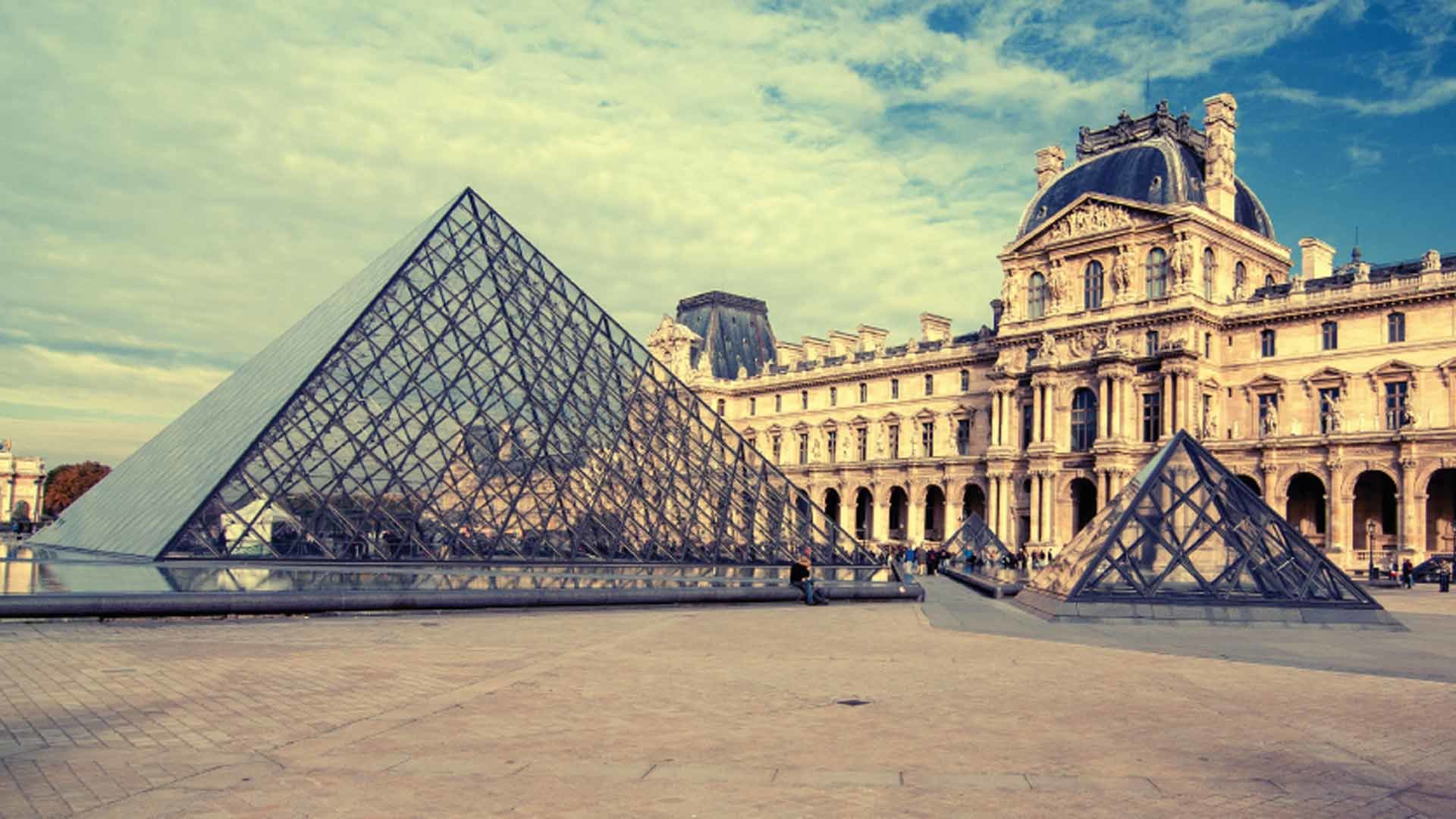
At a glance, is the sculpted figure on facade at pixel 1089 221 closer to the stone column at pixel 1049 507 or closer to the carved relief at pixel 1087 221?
the carved relief at pixel 1087 221

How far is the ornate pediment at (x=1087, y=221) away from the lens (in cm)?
4862

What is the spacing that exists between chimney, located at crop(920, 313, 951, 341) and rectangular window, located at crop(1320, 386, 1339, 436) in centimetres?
2124

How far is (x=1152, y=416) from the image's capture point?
47.9 meters

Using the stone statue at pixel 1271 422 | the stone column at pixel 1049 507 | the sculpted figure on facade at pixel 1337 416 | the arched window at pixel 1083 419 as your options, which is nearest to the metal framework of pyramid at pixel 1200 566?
the sculpted figure on facade at pixel 1337 416

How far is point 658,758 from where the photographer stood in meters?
7.77

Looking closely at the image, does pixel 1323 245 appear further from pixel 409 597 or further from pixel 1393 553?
pixel 409 597

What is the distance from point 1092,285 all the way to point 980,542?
14.2 m

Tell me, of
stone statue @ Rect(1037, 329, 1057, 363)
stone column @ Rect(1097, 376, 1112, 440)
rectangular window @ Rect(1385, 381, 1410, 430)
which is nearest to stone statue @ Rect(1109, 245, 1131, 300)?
stone statue @ Rect(1037, 329, 1057, 363)

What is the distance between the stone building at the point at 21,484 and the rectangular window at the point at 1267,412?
342ft

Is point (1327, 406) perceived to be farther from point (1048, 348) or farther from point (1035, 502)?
point (1035, 502)

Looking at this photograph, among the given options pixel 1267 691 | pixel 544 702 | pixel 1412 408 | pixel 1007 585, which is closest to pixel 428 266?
pixel 1007 585

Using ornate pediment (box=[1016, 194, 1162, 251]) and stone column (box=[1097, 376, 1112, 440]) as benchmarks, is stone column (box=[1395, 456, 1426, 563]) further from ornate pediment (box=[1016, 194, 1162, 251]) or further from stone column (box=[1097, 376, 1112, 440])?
ornate pediment (box=[1016, 194, 1162, 251])

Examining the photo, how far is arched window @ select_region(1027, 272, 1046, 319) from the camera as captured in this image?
53000 mm

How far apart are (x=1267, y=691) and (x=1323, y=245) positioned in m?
44.8
